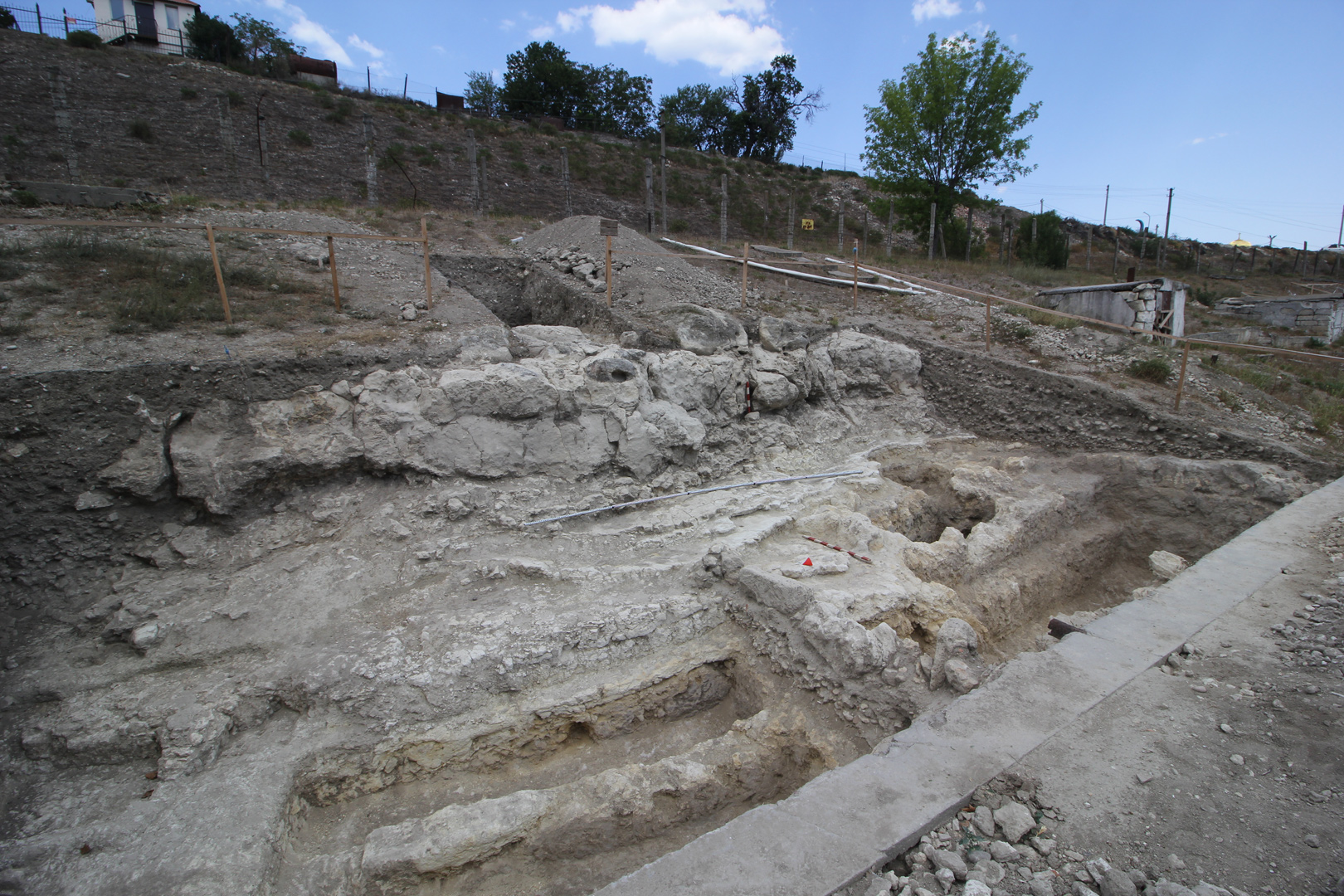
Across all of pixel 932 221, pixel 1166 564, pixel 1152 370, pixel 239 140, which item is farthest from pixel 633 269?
pixel 239 140

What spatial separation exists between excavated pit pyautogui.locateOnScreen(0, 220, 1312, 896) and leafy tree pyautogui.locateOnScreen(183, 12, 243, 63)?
29.2 metres

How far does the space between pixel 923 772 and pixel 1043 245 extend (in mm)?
28036

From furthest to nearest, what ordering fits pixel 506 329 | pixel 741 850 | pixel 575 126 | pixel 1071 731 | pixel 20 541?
1. pixel 575 126
2. pixel 506 329
3. pixel 20 541
4. pixel 1071 731
5. pixel 741 850

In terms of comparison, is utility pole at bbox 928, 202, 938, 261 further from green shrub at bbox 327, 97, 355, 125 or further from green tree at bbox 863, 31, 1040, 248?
green shrub at bbox 327, 97, 355, 125

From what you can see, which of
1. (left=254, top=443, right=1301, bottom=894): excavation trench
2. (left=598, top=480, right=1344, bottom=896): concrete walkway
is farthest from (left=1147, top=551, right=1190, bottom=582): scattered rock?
(left=598, top=480, right=1344, bottom=896): concrete walkway

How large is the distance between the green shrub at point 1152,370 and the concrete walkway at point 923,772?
5.44 metres

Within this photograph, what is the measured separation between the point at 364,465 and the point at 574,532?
2.35 meters

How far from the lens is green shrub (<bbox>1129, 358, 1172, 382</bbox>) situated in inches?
380

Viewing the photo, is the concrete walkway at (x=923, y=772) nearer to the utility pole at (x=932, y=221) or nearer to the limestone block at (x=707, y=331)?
the limestone block at (x=707, y=331)

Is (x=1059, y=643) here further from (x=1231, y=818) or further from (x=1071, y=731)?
(x=1231, y=818)

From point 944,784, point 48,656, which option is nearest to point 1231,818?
point 944,784

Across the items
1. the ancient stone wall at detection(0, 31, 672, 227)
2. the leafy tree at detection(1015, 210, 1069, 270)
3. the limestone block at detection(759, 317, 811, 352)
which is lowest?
the limestone block at detection(759, 317, 811, 352)

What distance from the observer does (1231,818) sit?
3.08 metres

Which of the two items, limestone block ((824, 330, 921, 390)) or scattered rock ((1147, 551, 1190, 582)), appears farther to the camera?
limestone block ((824, 330, 921, 390))
